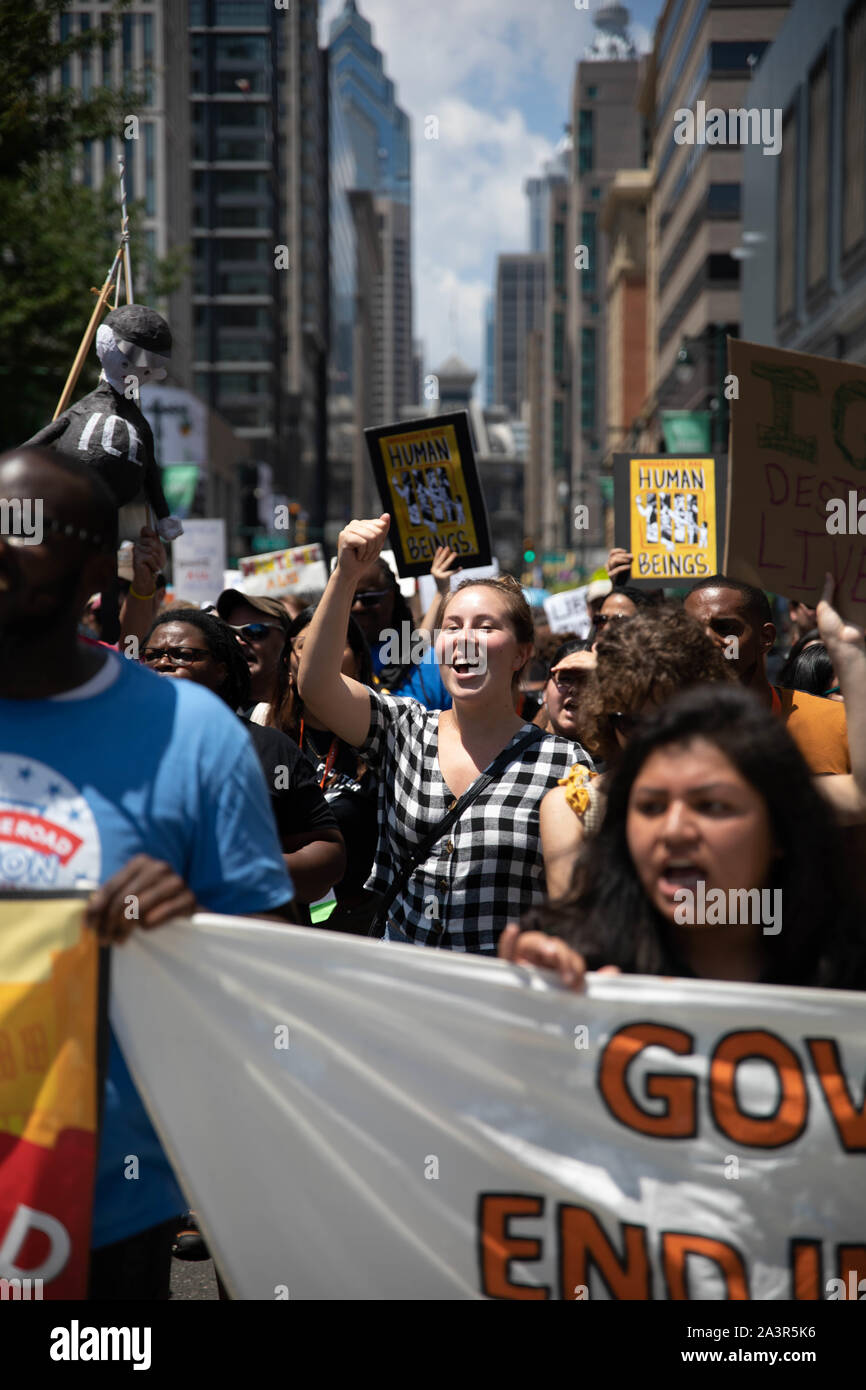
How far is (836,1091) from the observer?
8.29ft

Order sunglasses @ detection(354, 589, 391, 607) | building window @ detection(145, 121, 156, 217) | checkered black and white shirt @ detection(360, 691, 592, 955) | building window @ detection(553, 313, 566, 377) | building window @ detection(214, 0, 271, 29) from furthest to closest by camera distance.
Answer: building window @ detection(553, 313, 566, 377), building window @ detection(214, 0, 271, 29), building window @ detection(145, 121, 156, 217), sunglasses @ detection(354, 589, 391, 607), checkered black and white shirt @ detection(360, 691, 592, 955)

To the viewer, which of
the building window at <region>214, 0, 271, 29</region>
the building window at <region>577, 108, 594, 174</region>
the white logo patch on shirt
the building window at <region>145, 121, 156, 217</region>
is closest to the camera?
the white logo patch on shirt

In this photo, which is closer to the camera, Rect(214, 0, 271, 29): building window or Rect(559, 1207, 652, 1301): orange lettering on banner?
Rect(559, 1207, 652, 1301): orange lettering on banner

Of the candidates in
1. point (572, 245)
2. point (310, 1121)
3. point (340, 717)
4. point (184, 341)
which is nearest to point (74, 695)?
point (310, 1121)

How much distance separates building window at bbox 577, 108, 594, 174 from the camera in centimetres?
14000

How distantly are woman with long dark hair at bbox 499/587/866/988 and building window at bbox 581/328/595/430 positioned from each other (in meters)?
136

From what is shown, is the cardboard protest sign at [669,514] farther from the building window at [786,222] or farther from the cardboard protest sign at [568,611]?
the building window at [786,222]

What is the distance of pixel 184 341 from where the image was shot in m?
64.1

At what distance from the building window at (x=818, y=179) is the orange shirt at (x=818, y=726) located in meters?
31.8

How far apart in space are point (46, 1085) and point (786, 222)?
1607 inches

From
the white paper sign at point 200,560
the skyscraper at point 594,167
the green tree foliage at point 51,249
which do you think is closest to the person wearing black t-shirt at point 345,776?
the green tree foliage at point 51,249

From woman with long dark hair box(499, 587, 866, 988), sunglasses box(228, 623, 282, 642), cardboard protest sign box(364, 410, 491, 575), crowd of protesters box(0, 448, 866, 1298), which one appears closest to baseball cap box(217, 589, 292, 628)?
sunglasses box(228, 623, 282, 642)

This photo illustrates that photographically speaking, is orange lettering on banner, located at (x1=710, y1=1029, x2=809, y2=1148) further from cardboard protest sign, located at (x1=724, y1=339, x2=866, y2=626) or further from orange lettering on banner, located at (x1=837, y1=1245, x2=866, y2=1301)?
cardboard protest sign, located at (x1=724, y1=339, x2=866, y2=626)

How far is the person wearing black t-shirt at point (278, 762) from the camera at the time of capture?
4.23m
